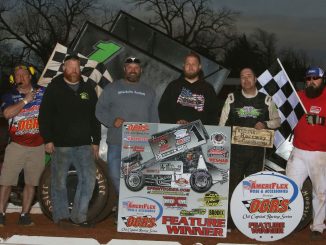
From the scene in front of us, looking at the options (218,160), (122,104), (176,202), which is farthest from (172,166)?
(122,104)

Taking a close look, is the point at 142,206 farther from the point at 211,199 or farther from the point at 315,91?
the point at 315,91

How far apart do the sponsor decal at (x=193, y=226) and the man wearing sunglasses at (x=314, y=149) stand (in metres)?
1.04

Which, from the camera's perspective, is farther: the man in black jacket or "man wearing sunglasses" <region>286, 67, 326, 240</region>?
"man wearing sunglasses" <region>286, 67, 326, 240</region>

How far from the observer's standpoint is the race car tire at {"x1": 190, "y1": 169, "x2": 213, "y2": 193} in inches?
233

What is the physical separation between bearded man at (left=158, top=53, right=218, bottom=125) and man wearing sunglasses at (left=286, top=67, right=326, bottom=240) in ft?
3.47

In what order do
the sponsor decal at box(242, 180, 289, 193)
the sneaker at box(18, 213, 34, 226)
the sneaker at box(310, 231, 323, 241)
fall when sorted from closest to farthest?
the sponsor decal at box(242, 180, 289, 193) → the sneaker at box(310, 231, 323, 241) → the sneaker at box(18, 213, 34, 226)

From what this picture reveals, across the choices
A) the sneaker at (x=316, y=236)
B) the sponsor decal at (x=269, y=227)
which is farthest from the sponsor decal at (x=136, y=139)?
the sneaker at (x=316, y=236)

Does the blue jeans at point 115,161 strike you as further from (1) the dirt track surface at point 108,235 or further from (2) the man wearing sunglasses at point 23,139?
(2) the man wearing sunglasses at point 23,139

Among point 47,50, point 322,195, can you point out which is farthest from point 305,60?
point 322,195

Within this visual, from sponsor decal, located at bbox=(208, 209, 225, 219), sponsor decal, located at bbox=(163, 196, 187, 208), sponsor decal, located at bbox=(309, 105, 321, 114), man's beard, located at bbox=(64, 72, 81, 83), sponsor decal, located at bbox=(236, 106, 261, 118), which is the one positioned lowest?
sponsor decal, located at bbox=(208, 209, 225, 219)

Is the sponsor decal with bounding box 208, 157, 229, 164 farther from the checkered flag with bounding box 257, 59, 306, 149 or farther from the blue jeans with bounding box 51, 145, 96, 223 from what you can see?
the blue jeans with bounding box 51, 145, 96, 223

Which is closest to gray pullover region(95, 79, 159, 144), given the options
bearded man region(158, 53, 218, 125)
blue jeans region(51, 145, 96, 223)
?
bearded man region(158, 53, 218, 125)

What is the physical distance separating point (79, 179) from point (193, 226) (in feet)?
4.56

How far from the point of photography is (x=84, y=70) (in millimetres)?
6695
